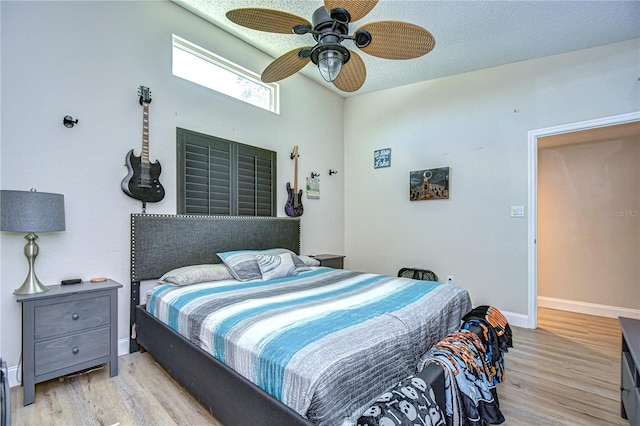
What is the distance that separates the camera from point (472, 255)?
356 centimetres

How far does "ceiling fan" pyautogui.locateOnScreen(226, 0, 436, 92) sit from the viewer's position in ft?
5.73

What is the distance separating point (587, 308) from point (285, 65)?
15.2 feet

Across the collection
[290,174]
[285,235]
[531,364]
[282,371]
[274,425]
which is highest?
[290,174]

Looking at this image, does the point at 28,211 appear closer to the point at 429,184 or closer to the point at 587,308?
the point at 429,184

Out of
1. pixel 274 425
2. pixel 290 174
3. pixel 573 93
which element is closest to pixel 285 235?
pixel 290 174

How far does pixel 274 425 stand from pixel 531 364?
2222 millimetres

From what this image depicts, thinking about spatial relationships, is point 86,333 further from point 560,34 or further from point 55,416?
point 560,34

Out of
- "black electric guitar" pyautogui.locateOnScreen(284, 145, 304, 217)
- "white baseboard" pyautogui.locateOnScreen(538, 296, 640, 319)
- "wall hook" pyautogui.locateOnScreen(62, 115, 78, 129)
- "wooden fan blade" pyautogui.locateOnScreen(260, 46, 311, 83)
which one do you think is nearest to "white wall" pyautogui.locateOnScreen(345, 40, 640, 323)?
"black electric guitar" pyautogui.locateOnScreen(284, 145, 304, 217)

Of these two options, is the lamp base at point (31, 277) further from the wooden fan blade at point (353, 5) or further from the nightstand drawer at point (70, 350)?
the wooden fan blade at point (353, 5)

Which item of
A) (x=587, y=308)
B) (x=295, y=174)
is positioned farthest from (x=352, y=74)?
(x=587, y=308)

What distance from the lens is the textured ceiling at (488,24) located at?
97.1 inches

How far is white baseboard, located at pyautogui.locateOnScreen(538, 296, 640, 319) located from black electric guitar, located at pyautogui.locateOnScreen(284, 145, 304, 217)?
11.9 ft

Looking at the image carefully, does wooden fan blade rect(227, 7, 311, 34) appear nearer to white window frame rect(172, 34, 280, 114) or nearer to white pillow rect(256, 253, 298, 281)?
white window frame rect(172, 34, 280, 114)

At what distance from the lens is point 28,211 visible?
178 cm
